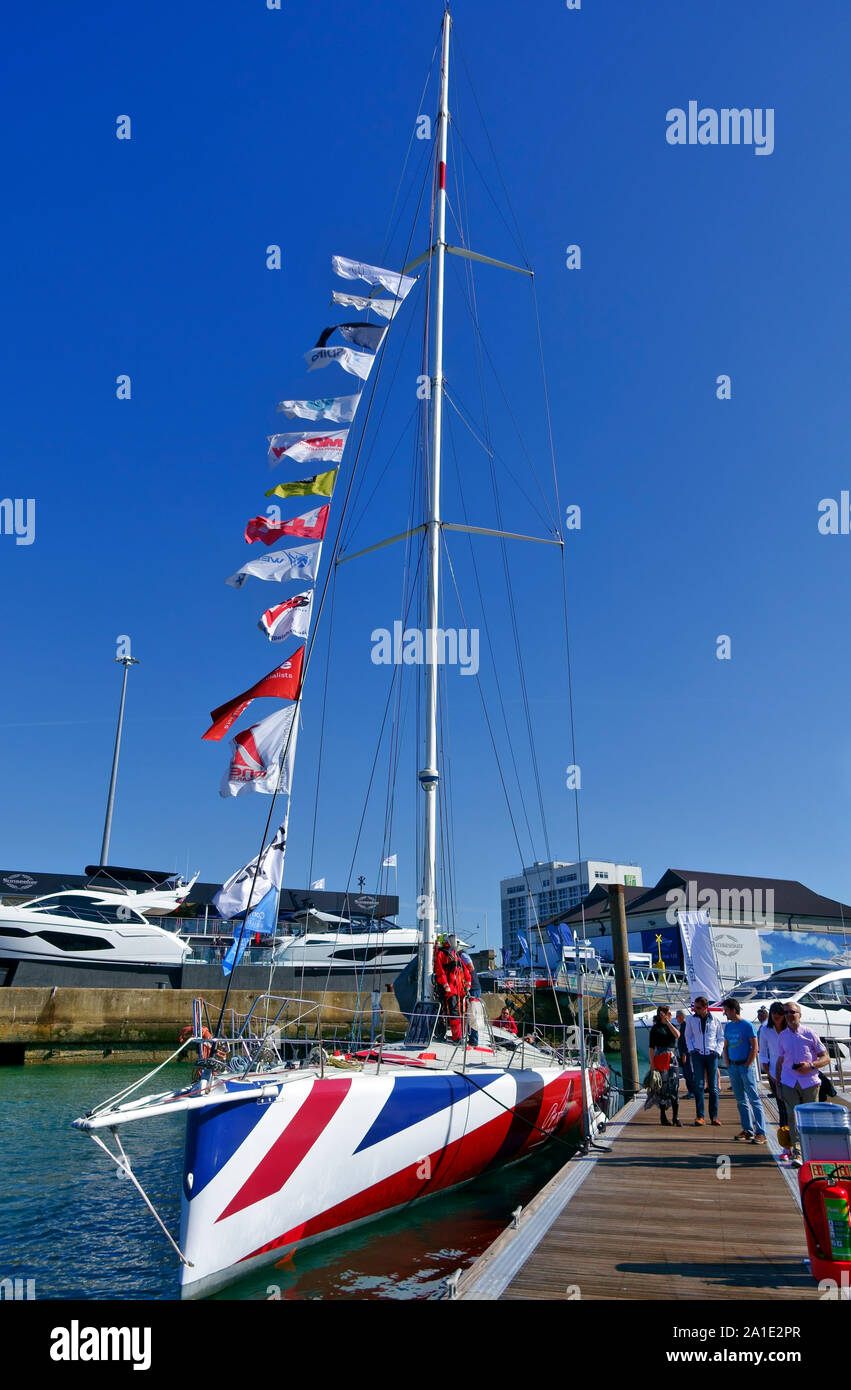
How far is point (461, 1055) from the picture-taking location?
35.8ft

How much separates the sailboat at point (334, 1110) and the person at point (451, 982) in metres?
0.10

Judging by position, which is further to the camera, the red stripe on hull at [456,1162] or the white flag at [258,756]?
the white flag at [258,756]

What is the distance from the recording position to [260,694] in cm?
1088

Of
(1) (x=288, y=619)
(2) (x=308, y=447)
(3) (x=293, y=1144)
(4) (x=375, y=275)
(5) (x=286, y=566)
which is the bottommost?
(3) (x=293, y=1144)

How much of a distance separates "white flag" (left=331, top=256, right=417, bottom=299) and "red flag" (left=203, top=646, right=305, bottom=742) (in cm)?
771

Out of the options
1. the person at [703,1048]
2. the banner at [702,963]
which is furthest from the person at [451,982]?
the banner at [702,963]

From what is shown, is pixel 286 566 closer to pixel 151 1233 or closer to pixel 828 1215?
pixel 151 1233

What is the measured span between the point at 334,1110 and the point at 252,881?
2.82 metres

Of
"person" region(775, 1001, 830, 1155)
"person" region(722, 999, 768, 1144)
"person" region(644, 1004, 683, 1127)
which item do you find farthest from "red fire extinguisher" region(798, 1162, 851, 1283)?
"person" region(644, 1004, 683, 1127)

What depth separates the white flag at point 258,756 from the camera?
10.7 meters

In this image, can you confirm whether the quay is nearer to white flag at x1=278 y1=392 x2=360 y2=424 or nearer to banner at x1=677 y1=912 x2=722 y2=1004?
banner at x1=677 y1=912 x2=722 y2=1004

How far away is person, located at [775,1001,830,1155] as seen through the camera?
7637 millimetres
